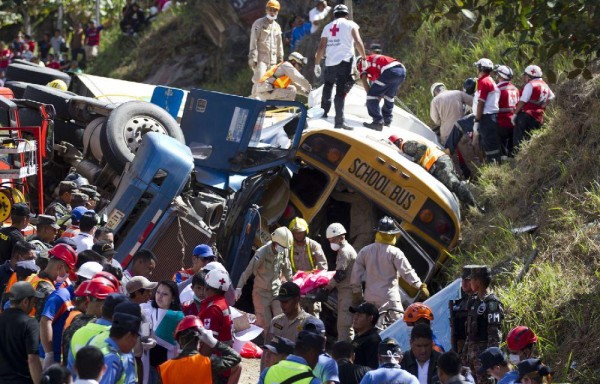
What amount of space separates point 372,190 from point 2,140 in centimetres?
406

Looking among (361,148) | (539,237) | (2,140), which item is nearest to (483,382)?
(539,237)

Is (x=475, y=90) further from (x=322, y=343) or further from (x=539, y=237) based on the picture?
(x=322, y=343)

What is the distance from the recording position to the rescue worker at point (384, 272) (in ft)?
39.6

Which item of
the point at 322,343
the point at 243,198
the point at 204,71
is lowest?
the point at 204,71

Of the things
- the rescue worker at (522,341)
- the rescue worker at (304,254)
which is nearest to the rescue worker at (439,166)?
the rescue worker at (304,254)

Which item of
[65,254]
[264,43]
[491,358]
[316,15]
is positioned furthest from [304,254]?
[316,15]

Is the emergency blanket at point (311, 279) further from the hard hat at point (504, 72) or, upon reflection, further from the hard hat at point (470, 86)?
the hard hat at point (470, 86)

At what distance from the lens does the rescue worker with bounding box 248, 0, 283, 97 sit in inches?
735

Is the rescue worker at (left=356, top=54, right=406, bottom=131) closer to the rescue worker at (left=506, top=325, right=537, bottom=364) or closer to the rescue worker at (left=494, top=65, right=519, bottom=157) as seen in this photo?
the rescue worker at (left=494, top=65, right=519, bottom=157)

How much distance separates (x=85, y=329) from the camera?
7184 millimetres

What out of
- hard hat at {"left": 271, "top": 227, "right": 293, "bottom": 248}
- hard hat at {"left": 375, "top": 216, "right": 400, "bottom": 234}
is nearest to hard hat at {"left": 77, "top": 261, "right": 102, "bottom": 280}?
hard hat at {"left": 271, "top": 227, "right": 293, "bottom": 248}

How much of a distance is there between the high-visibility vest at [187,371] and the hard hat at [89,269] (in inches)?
52.3

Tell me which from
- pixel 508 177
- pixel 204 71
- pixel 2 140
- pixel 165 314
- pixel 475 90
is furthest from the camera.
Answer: pixel 204 71

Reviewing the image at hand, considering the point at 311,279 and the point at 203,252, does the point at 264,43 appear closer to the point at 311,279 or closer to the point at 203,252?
the point at 311,279
